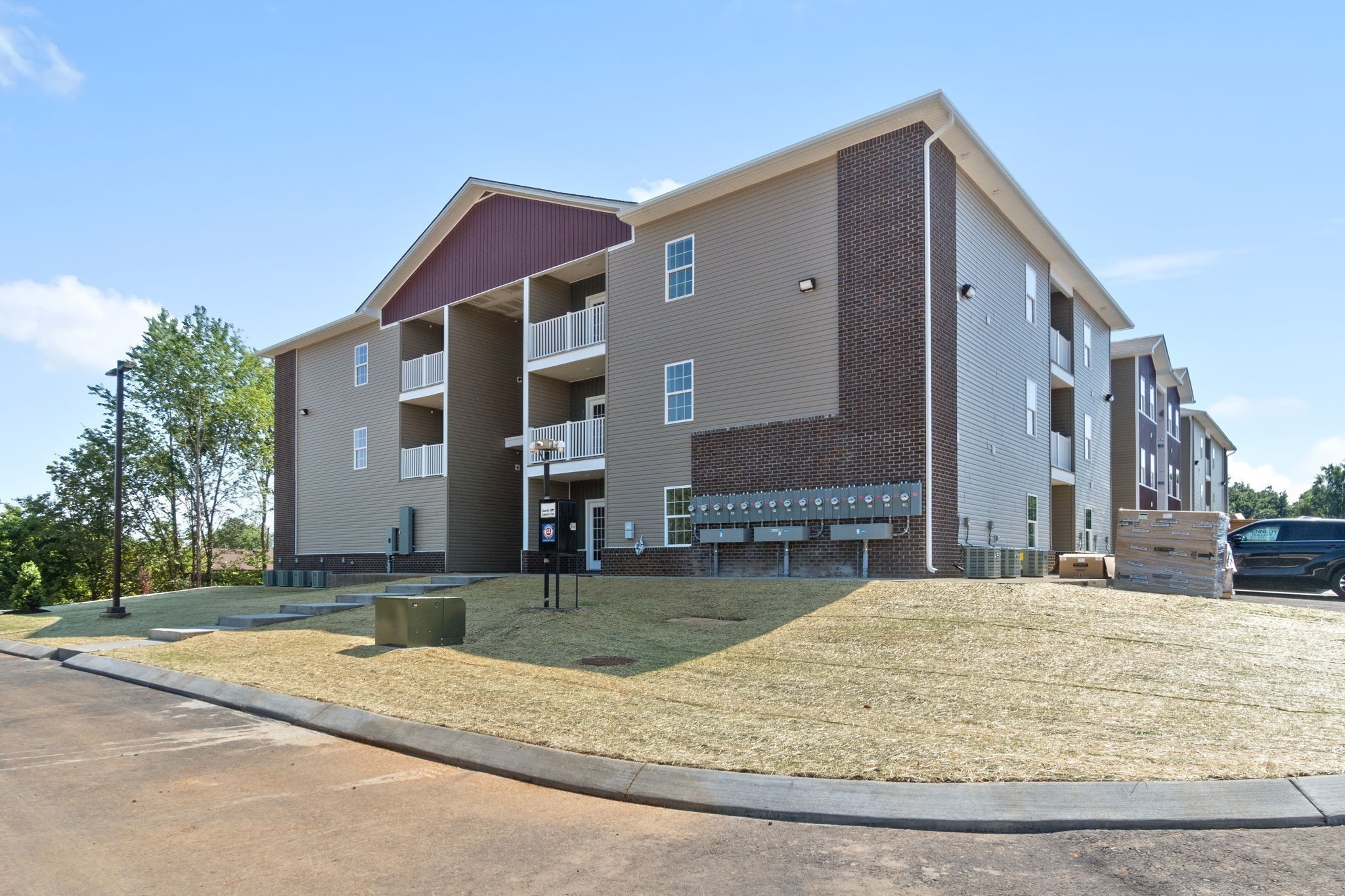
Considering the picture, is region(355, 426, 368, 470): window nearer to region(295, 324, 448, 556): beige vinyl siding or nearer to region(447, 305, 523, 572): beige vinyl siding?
region(295, 324, 448, 556): beige vinyl siding

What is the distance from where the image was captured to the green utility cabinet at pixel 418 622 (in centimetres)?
1225

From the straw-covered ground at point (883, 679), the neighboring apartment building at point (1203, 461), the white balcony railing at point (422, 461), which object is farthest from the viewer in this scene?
the neighboring apartment building at point (1203, 461)

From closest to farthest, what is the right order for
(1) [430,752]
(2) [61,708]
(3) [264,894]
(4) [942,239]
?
(3) [264,894]
(1) [430,752]
(2) [61,708]
(4) [942,239]

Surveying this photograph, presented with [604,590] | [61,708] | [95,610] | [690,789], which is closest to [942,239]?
[604,590]

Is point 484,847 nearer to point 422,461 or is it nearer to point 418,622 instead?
point 418,622

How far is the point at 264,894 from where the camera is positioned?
4285mm

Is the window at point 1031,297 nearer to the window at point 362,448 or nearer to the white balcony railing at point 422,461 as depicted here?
the white balcony railing at point 422,461

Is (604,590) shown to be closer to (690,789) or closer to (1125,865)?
(690,789)

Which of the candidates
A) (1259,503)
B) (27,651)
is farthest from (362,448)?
(1259,503)

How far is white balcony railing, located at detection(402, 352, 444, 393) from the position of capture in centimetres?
2600

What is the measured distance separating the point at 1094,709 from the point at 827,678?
8.34 feet

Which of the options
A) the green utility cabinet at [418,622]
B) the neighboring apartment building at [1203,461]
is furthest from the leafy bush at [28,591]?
the neighboring apartment building at [1203,461]

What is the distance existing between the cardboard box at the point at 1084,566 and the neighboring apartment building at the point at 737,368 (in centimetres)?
186

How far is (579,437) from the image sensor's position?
22.6m
